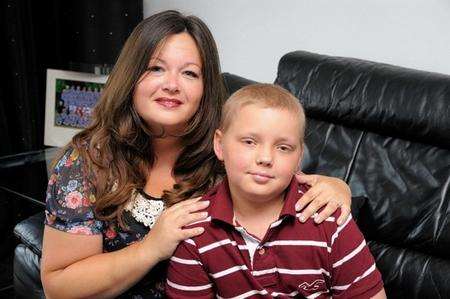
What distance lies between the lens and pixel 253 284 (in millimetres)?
1215

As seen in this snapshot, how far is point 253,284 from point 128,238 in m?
0.36

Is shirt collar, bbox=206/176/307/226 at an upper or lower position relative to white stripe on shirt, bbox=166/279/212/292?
upper

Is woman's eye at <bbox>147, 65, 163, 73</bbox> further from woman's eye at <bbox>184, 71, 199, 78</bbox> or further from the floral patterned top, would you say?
the floral patterned top

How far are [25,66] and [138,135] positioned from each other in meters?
1.63

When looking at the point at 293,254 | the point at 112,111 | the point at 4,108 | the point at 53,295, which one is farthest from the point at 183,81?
the point at 4,108

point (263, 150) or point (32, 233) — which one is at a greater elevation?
point (263, 150)

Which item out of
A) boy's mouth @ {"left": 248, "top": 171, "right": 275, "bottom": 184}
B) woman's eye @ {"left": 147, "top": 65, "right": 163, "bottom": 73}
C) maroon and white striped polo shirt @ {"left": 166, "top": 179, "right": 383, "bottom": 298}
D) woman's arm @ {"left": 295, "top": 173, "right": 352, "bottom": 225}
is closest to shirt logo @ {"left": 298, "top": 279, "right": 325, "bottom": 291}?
maroon and white striped polo shirt @ {"left": 166, "top": 179, "right": 383, "bottom": 298}

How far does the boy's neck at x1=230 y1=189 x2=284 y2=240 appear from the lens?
4.17 ft

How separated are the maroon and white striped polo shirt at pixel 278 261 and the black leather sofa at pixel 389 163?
0.42m

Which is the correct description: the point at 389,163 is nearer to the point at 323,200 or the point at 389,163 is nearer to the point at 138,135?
the point at 323,200

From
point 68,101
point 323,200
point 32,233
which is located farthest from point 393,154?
point 68,101

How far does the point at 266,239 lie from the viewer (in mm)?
1224

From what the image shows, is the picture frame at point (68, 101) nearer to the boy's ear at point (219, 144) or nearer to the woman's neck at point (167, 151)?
the woman's neck at point (167, 151)

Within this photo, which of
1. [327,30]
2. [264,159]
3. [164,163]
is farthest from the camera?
[327,30]
